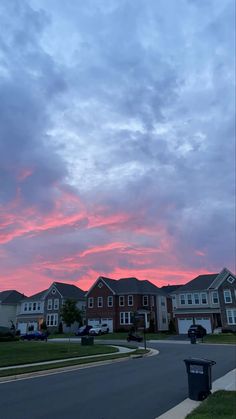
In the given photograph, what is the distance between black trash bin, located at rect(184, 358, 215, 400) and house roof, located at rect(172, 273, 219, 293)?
170 ft

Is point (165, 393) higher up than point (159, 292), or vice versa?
point (159, 292)

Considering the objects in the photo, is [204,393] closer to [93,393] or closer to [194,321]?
[93,393]

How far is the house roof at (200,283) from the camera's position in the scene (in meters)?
62.0

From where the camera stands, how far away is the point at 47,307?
73.2 m

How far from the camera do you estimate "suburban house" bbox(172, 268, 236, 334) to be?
57.3 metres

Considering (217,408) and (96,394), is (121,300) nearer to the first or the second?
(96,394)

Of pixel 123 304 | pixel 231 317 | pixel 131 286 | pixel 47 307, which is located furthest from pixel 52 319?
pixel 231 317

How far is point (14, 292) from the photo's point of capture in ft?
279

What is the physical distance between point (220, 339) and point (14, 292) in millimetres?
52472

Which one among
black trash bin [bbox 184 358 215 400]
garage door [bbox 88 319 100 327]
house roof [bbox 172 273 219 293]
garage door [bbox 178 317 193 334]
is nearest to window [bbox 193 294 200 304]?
house roof [bbox 172 273 219 293]

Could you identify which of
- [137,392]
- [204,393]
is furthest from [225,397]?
[137,392]

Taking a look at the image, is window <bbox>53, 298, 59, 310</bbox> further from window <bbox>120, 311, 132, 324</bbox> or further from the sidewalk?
the sidewalk

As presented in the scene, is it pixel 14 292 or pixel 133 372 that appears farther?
pixel 14 292

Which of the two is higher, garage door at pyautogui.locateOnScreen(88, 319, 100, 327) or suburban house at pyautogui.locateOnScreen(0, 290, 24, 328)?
suburban house at pyautogui.locateOnScreen(0, 290, 24, 328)
